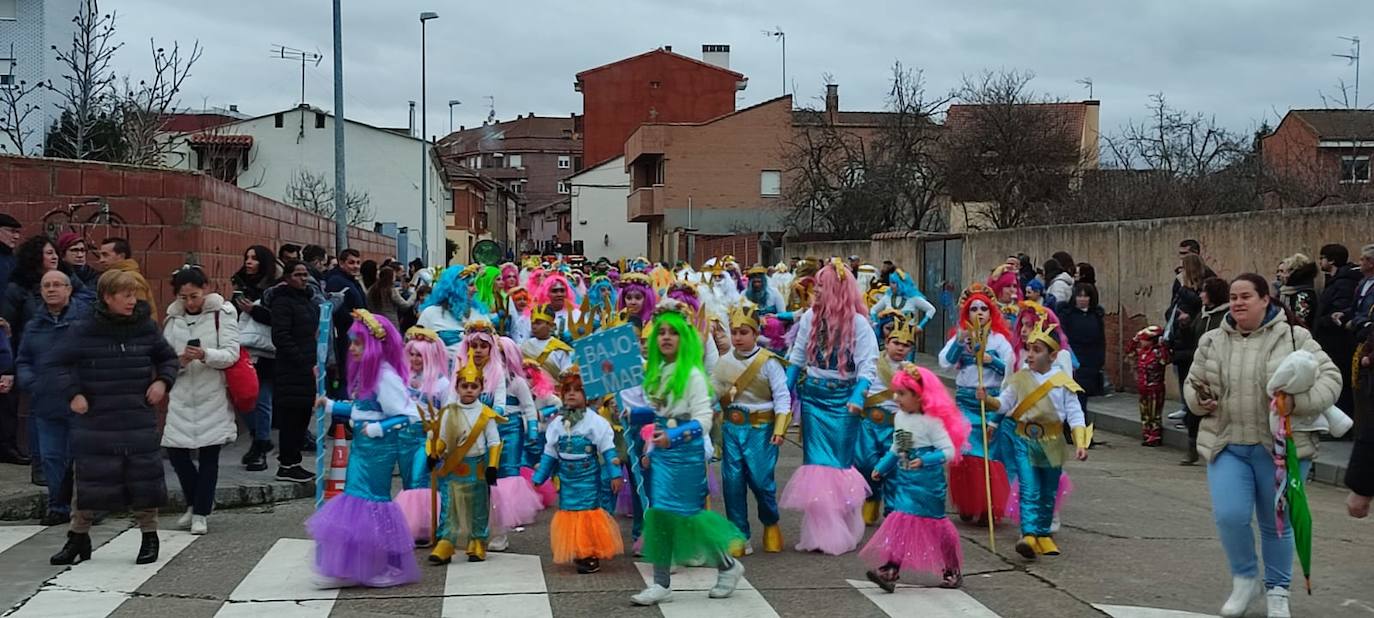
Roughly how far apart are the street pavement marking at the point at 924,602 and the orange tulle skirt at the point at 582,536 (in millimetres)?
1466

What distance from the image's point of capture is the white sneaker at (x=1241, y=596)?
271 inches

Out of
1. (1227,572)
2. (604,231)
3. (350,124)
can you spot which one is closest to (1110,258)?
(1227,572)

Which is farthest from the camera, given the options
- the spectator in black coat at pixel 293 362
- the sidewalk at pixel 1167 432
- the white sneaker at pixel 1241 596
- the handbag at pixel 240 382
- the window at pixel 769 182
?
the window at pixel 769 182

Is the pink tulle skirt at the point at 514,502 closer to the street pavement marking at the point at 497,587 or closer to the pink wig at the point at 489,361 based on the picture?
the street pavement marking at the point at 497,587

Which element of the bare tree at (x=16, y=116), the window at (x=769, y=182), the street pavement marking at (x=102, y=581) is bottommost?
the street pavement marking at (x=102, y=581)

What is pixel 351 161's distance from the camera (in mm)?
58250

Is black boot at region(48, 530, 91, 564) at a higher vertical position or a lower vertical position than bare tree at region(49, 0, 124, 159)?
lower

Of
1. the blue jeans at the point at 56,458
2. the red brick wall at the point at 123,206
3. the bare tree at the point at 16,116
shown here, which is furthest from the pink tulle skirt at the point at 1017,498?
the bare tree at the point at 16,116

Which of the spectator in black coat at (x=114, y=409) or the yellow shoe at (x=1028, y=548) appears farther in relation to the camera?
the yellow shoe at (x=1028, y=548)

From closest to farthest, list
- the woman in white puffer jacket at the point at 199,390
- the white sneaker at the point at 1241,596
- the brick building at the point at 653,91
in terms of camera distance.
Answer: the white sneaker at the point at 1241,596 < the woman in white puffer jacket at the point at 199,390 < the brick building at the point at 653,91

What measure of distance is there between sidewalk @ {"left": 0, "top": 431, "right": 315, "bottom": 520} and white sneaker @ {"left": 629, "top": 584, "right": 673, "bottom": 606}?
436 centimetres

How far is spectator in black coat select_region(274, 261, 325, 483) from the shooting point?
10.9m

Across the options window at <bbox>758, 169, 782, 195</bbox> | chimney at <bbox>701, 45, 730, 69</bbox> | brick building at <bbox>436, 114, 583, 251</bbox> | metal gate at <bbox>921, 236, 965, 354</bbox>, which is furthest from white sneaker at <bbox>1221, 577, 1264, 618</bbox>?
brick building at <bbox>436, 114, 583, 251</bbox>

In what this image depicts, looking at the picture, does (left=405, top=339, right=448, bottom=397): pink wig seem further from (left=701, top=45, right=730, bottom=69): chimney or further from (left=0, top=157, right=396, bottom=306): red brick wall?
(left=701, top=45, right=730, bottom=69): chimney
